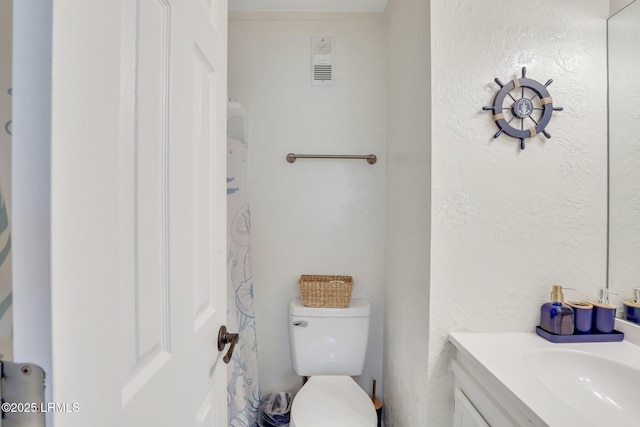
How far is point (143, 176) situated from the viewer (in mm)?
441

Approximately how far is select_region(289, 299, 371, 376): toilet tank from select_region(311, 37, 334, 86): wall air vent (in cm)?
127

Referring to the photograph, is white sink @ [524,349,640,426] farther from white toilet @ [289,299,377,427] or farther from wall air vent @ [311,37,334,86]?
wall air vent @ [311,37,334,86]

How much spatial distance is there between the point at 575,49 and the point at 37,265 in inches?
59.2

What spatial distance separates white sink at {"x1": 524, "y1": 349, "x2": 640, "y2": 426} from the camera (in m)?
0.77

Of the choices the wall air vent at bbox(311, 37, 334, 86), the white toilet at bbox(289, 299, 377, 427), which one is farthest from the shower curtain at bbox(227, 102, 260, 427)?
the wall air vent at bbox(311, 37, 334, 86)

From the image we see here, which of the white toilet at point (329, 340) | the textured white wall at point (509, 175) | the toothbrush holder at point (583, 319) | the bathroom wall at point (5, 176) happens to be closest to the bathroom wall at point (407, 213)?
the textured white wall at point (509, 175)

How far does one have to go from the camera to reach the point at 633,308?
0.97 meters

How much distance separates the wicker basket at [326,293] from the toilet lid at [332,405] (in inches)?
14.3

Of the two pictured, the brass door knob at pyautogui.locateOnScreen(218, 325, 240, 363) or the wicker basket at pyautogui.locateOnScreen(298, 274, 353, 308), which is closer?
the brass door knob at pyautogui.locateOnScreen(218, 325, 240, 363)

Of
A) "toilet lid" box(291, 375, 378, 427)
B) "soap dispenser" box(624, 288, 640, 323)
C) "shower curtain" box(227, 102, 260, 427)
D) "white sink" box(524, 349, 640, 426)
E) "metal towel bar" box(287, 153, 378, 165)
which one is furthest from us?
"metal towel bar" box(287, 153, 378, 165)

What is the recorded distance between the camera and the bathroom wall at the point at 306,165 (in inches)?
67.7

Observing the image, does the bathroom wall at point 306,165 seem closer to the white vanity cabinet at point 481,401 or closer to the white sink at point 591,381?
the white vanity cabinet at point 481,401

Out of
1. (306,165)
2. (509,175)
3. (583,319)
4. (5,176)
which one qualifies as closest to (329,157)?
(306,165)

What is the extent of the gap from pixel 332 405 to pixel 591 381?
0.92m
